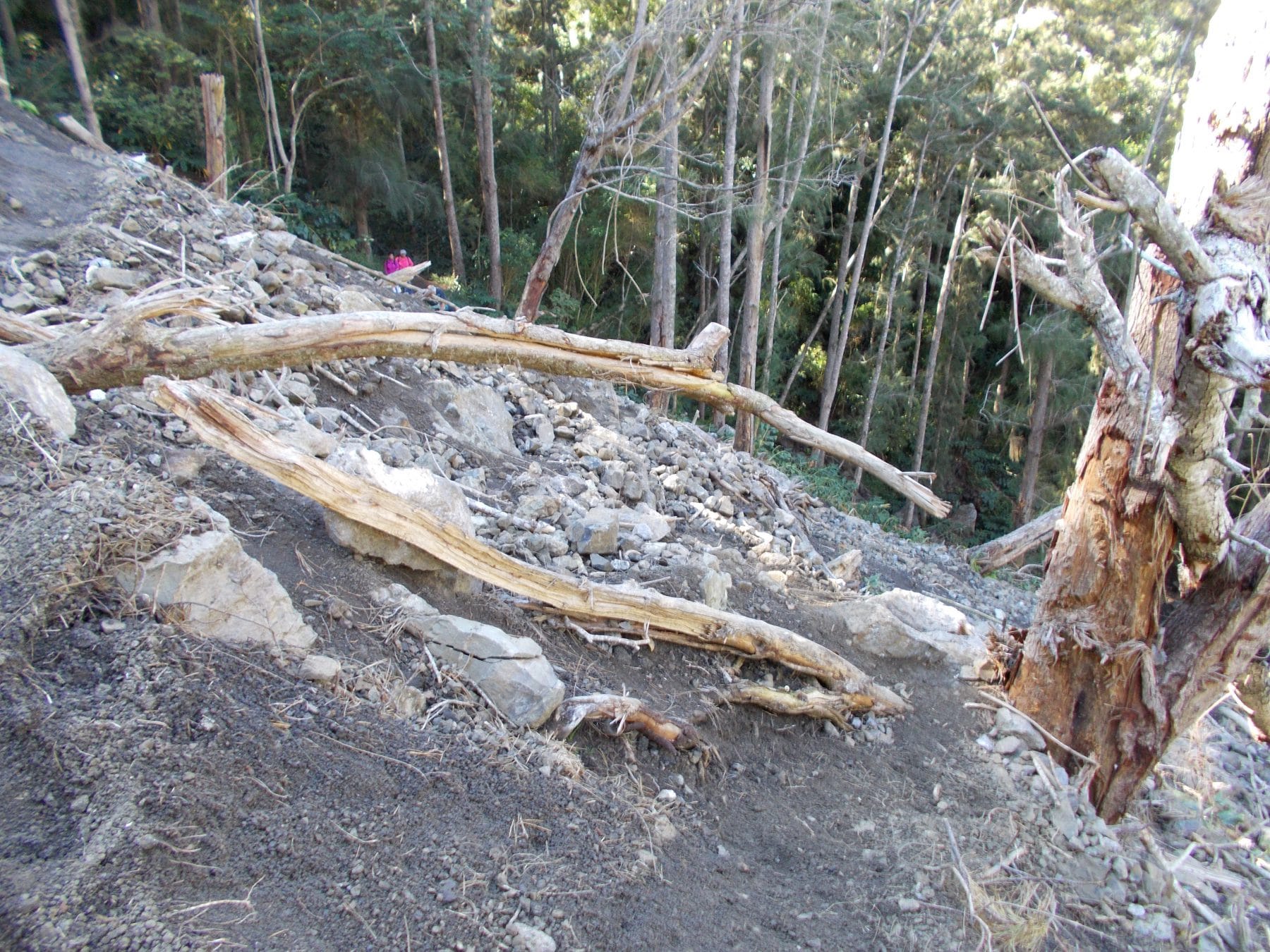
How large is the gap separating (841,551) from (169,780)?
638 cm

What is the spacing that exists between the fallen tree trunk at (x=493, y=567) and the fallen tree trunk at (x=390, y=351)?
310 mm

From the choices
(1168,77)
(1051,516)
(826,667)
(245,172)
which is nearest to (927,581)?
(1051,516)

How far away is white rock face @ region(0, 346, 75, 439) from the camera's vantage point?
289 cm

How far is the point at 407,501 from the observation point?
3.17m

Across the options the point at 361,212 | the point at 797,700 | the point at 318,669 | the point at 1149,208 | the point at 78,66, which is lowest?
the point at 797,700

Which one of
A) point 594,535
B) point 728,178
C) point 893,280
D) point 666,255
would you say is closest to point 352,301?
point 594,535

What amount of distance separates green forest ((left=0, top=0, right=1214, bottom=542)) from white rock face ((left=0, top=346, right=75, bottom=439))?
27.3 feet

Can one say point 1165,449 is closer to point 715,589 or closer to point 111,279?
point 715,589

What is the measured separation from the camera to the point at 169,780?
199 centimetres

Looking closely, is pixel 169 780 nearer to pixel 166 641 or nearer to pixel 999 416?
pixel 166 641

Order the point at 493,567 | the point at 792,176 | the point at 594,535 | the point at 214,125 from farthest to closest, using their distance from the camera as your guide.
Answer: the point at 792,176
the point at 214,125
the point at 594,535
the point at 493,567

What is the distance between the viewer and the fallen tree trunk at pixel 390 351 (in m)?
3.29

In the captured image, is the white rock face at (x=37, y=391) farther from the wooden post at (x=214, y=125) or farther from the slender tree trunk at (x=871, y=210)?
the slender tree trunk at (x=871, y=210)

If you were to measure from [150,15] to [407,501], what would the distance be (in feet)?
48.9
